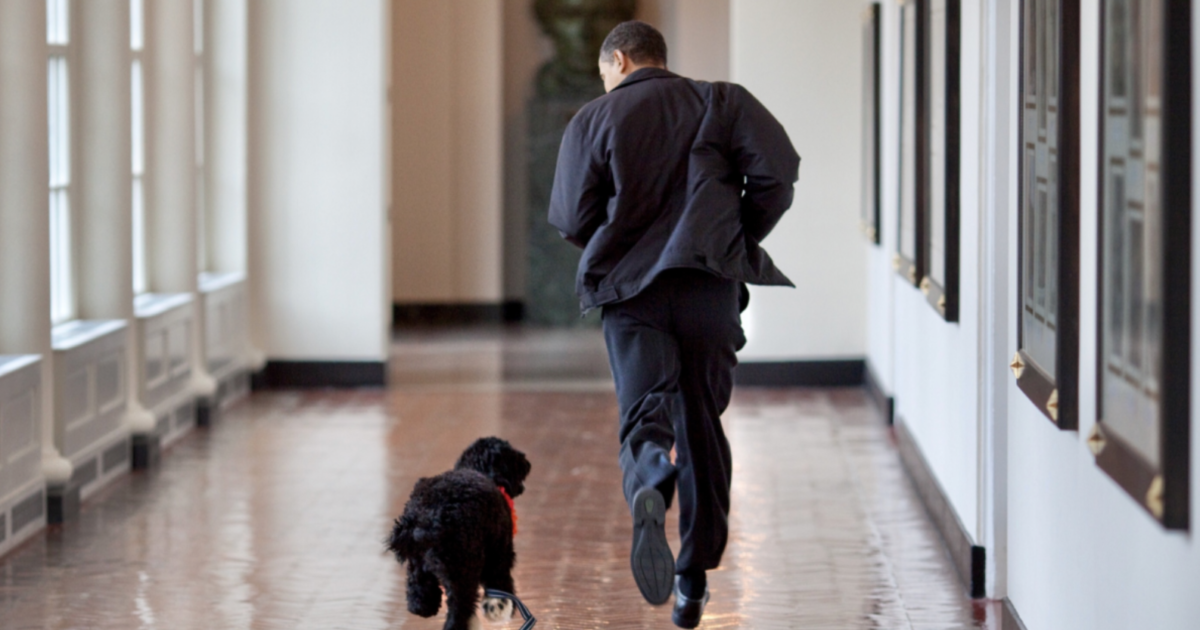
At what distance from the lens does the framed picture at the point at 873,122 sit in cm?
815

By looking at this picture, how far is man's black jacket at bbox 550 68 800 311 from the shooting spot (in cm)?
360

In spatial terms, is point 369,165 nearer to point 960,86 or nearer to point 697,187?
point 960,86

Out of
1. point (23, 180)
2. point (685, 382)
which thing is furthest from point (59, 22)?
point (685, 382)

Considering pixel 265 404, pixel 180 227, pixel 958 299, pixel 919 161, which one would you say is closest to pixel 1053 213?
pixel 958 299

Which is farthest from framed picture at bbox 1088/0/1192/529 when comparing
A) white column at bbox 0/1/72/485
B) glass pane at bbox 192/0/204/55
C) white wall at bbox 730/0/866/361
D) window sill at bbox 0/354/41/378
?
glass pane at bbox 192/0/204/55

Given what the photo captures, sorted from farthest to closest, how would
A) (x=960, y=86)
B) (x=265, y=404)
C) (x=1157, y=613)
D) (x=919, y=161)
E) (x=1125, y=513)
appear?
(x=265, y=404), (x=919, y=161), (x=960, y=86), (x=1125, y=513), (x=1157, y=613)

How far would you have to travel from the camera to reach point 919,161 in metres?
6.01

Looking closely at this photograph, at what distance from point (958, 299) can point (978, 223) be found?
55cm

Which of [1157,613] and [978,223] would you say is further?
[978,223]

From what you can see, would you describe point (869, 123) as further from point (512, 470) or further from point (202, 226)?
point (512, 470)

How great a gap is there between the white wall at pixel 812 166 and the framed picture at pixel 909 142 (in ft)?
5.95

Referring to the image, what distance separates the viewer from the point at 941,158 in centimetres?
546

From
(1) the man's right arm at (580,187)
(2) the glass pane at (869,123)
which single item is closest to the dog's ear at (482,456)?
(1) the man's right arm at (580,187)

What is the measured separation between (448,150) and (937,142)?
7912mm
